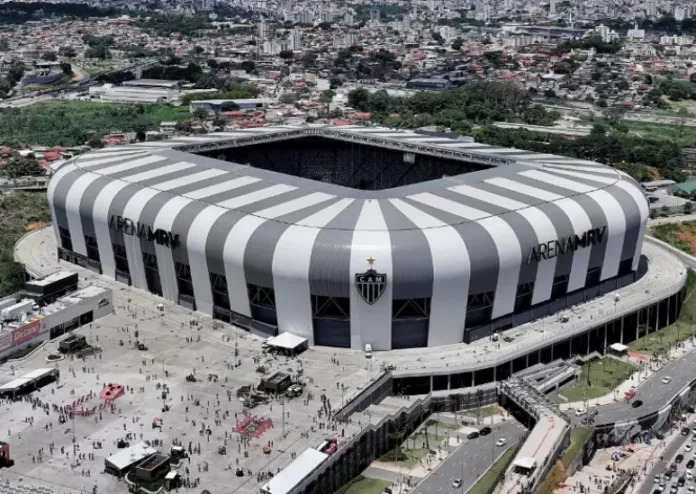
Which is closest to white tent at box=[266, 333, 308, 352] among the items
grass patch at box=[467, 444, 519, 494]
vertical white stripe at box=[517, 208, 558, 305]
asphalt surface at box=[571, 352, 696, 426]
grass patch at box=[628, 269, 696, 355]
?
grass patch at box=[467, 444, 519, 494]

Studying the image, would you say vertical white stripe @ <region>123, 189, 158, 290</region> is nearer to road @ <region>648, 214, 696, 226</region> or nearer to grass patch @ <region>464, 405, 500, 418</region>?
grass patch @ <region>464, 405, 500, 418</region>

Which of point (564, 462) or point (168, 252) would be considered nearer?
point (564, 462)

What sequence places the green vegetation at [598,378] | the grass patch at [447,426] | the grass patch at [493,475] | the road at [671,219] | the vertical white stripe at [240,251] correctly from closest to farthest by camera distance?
the grass patch at [493,475] < the grass patch at [447,426] < the green vegetation at [598,378] < the vertical white stripe at [240,251] < the road at [671,219]

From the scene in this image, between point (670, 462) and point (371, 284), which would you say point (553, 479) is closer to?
point (670, 462)

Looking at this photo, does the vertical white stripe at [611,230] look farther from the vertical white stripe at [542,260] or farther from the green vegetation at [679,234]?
the green vegetation at [679,234]

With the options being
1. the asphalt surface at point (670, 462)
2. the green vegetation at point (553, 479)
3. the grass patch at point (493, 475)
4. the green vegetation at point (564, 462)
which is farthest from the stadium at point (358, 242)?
the asphalt surface at point (670, 462)

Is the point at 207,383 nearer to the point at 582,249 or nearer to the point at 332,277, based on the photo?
the point at 332,277

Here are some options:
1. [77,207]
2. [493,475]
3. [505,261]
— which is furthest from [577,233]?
[77,207]
